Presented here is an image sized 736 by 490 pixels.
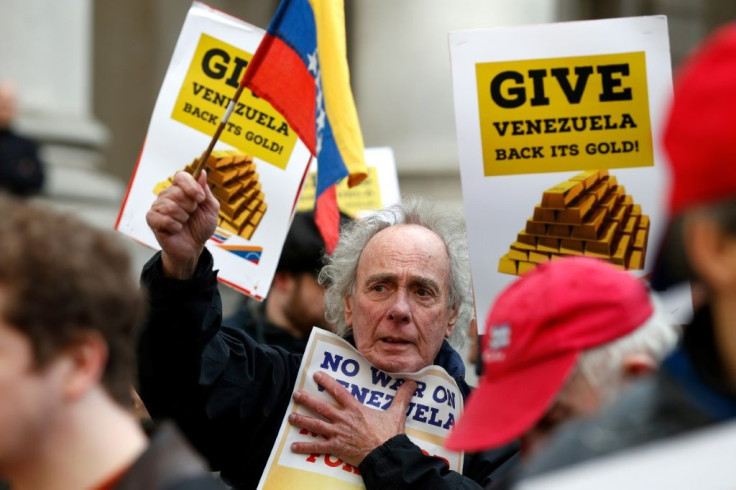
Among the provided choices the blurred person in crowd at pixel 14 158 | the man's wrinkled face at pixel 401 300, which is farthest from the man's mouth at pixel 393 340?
the blurred person in crowd at pixel 14 158

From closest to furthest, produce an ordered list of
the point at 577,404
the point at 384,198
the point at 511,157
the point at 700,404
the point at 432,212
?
1. the point at 700,404
2. the point at 577,404
3. the point at 511,157
4. the point at 432,212
5. the point at 384,198

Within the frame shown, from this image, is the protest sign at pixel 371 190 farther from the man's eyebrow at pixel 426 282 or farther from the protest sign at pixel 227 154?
the man's eyebrow at pixel 426 282

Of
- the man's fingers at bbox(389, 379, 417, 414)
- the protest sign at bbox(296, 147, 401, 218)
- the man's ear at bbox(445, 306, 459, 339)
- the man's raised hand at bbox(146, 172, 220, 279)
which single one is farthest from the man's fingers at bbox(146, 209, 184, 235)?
the protest sign at bbox(296, 147, 401, 218)

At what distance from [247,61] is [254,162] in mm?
364

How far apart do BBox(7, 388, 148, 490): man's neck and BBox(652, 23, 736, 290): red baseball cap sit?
883mm

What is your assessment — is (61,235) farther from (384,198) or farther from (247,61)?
(384,198)

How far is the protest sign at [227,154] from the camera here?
4.36m

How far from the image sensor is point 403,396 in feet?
12.2

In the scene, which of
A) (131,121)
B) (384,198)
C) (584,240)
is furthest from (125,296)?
(131,121)

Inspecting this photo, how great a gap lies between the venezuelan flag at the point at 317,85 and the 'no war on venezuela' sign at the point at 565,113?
43 cm

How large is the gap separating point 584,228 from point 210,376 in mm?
1125

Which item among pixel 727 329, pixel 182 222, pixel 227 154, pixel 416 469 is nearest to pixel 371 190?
pixel 227 154

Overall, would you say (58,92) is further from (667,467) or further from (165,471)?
(667,467)

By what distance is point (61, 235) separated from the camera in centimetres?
206
